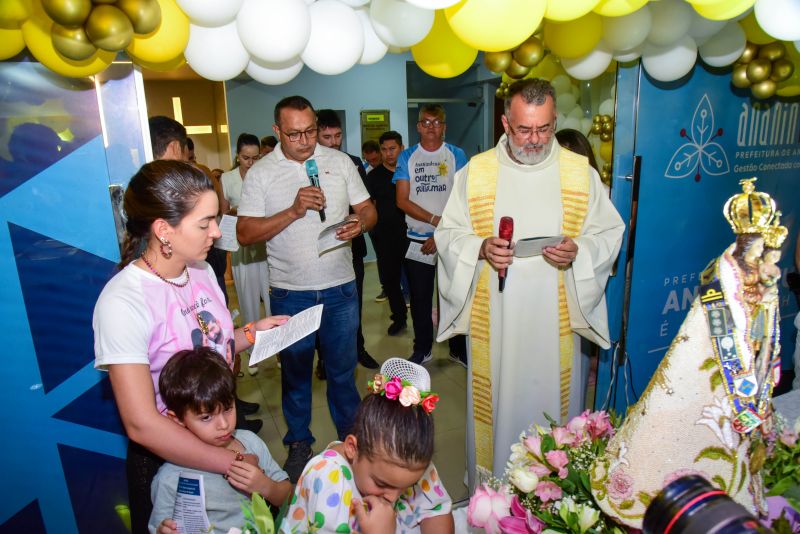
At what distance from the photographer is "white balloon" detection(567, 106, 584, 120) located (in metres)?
3.68

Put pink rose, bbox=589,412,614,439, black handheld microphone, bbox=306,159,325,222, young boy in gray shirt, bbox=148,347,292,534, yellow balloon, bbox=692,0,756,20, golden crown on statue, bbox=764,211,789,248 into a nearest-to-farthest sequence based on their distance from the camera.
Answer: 1. golden crown on statue, bbox=764,211,789,248
2. pink rose, bbox=589,412,614,439
3. young boy in gray shirt, bbox=148,347,292,534
4. yellow balloon, bbox=692,0,756,20
5. black handheld microphone, bbox=306,159,325,222

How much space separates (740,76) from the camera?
9.85 ft

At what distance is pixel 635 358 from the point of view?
10.6 ft

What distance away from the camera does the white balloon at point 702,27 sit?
257 centimetres

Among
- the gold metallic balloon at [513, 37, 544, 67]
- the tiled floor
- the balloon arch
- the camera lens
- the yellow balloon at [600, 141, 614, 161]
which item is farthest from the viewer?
the yellow balloon at [600, 141, 614, 161]

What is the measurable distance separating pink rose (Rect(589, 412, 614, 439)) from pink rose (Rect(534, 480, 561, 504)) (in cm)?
20

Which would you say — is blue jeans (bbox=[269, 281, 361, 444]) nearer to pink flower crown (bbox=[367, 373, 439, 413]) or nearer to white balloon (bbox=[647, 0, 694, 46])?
pink flower crown (bbox=[367, 373, 439, 413])

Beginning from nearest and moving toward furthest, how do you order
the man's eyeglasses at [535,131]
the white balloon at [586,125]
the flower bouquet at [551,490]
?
the flower bouquet at [551,490] → the man's eyeglasses at [535,131] → the white balloon at [586,125]

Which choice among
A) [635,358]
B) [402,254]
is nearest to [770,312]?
[635,358]

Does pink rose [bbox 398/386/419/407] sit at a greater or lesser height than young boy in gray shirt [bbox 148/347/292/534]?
greater

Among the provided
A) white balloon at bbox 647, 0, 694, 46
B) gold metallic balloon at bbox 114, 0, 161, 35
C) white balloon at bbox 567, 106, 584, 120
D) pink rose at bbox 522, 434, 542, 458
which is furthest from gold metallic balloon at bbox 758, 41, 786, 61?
gold metallic balloon at bbox 114, 0, 161, 35

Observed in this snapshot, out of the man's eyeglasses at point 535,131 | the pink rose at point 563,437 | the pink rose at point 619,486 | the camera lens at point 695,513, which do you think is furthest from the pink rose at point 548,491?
the man's eyeglasses at point 535,131

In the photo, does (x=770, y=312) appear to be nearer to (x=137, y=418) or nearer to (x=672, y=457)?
(x=672, y=457)

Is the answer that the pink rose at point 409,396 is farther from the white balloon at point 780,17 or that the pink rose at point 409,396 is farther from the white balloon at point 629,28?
the white balloon at point 780,17
